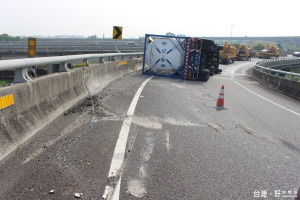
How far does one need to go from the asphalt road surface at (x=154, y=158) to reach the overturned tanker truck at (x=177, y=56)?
9.89 metres

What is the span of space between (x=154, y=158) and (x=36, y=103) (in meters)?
2.46

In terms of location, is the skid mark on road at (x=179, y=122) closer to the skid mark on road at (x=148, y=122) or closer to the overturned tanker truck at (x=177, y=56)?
the skid mark on road at (x=148, y=122)

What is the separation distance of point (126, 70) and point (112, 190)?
14055 millimetres

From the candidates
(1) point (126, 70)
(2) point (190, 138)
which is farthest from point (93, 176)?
(1) point (126, 70)

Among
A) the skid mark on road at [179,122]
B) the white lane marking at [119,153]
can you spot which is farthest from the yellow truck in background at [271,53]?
the white lane marking at [119,153]

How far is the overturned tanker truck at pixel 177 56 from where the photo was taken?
1698cm

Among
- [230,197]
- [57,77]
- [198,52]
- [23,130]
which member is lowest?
[230,197]

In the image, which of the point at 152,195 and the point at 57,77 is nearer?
the point at 152,195

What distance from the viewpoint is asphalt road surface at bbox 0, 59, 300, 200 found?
3.49m

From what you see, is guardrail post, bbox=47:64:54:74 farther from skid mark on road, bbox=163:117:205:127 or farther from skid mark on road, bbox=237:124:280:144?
skid mark on road, bbox=237:124:280:144

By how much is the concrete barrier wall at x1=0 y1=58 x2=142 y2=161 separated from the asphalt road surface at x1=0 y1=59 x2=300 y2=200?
0.61 feet

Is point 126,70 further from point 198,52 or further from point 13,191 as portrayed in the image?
point 13,191

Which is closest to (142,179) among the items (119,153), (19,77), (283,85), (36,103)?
(119,153)

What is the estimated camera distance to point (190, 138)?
554 centimetres
